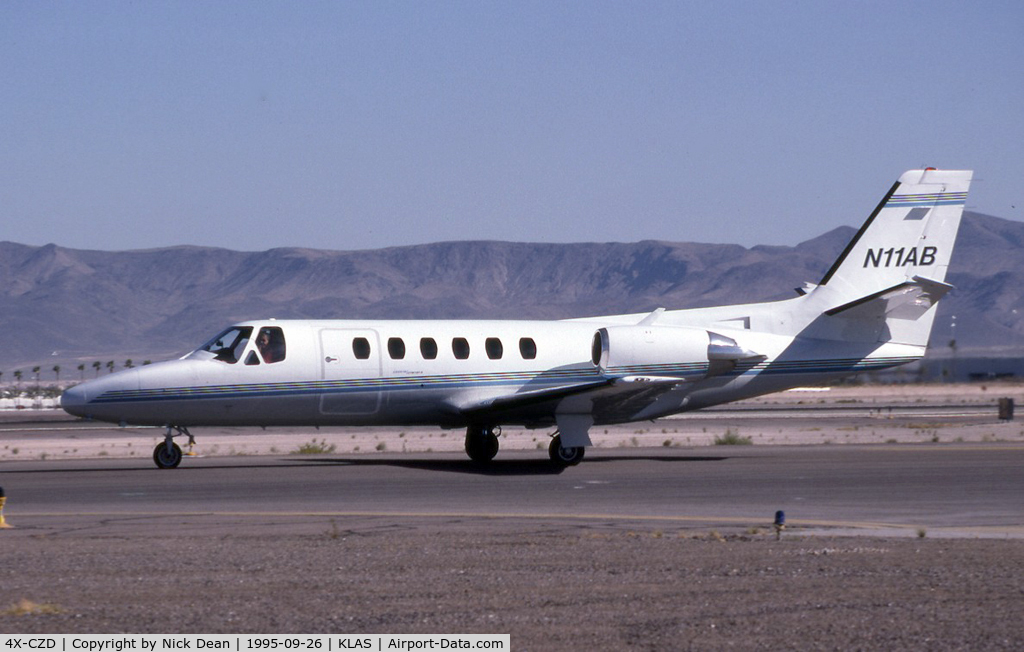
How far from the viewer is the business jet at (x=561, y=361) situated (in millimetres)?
24016

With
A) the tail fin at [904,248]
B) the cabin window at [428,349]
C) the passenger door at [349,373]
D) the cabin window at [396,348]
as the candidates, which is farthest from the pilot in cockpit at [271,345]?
the tail fin at [904,248]

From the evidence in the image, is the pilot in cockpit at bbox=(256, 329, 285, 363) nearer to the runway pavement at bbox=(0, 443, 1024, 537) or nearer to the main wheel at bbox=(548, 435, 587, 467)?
the runway pavement at bbox=(0, 443, 1024, 537)

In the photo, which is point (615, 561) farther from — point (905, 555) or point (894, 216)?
point (894, 216)

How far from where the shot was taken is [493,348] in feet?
84.9

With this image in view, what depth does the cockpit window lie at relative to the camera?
2419cm

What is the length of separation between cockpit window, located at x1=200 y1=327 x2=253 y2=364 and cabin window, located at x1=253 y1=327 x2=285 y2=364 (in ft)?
0.80

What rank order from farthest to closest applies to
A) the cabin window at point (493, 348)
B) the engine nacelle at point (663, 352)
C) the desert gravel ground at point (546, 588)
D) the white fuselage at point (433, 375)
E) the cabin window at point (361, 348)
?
1. the cabin window at point (493, 348)
2. the engine nacelle at point (663, 352)
3. the cabin window at point (361, 348)
4. the white fuselage at point (433, 375)
5. the desert gravel ground at point (546, 588)

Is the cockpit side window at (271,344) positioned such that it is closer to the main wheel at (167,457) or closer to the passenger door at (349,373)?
the passenger door at (349,373)

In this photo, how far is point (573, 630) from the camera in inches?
368

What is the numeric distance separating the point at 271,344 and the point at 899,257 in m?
13.5

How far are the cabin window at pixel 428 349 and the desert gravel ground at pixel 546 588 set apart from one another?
10.3 m

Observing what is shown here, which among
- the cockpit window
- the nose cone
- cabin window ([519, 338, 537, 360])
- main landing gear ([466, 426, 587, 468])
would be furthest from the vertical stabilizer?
the nose cone

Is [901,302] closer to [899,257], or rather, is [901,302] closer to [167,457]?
[899,257]

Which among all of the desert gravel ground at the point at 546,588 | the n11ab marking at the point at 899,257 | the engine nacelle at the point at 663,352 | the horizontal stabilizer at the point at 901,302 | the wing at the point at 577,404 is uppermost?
the n11ab marking at the point at 899,257
